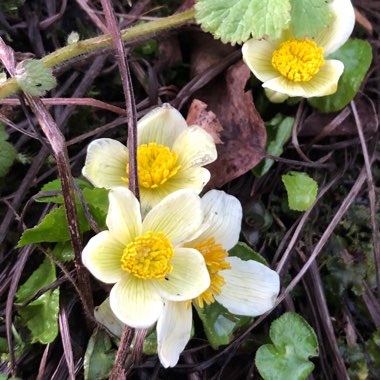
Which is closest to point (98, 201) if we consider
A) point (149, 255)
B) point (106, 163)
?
point (106, 163)

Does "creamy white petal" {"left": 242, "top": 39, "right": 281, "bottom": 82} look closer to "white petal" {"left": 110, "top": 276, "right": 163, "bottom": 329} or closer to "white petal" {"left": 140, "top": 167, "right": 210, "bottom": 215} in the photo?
"white petal" {"left": 140, "top": 167, "right": 210, "bottom": 215}

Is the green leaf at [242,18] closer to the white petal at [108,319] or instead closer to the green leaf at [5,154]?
the green leaf at [5,154]

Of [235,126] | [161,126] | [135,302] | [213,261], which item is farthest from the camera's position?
[235,126]

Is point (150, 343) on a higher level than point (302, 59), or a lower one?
lower

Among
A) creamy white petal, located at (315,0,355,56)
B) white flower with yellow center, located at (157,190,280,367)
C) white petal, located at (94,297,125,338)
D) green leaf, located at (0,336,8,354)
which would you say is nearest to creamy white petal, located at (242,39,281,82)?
creamy white petal, located at (315,0,355,56)

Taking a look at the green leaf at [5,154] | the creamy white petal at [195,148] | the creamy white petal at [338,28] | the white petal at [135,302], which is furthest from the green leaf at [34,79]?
the creamy white petal at [338,28]

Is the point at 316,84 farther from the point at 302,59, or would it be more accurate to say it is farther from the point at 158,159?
the point at 158,159

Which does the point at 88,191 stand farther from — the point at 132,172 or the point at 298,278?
the point at 298,278
